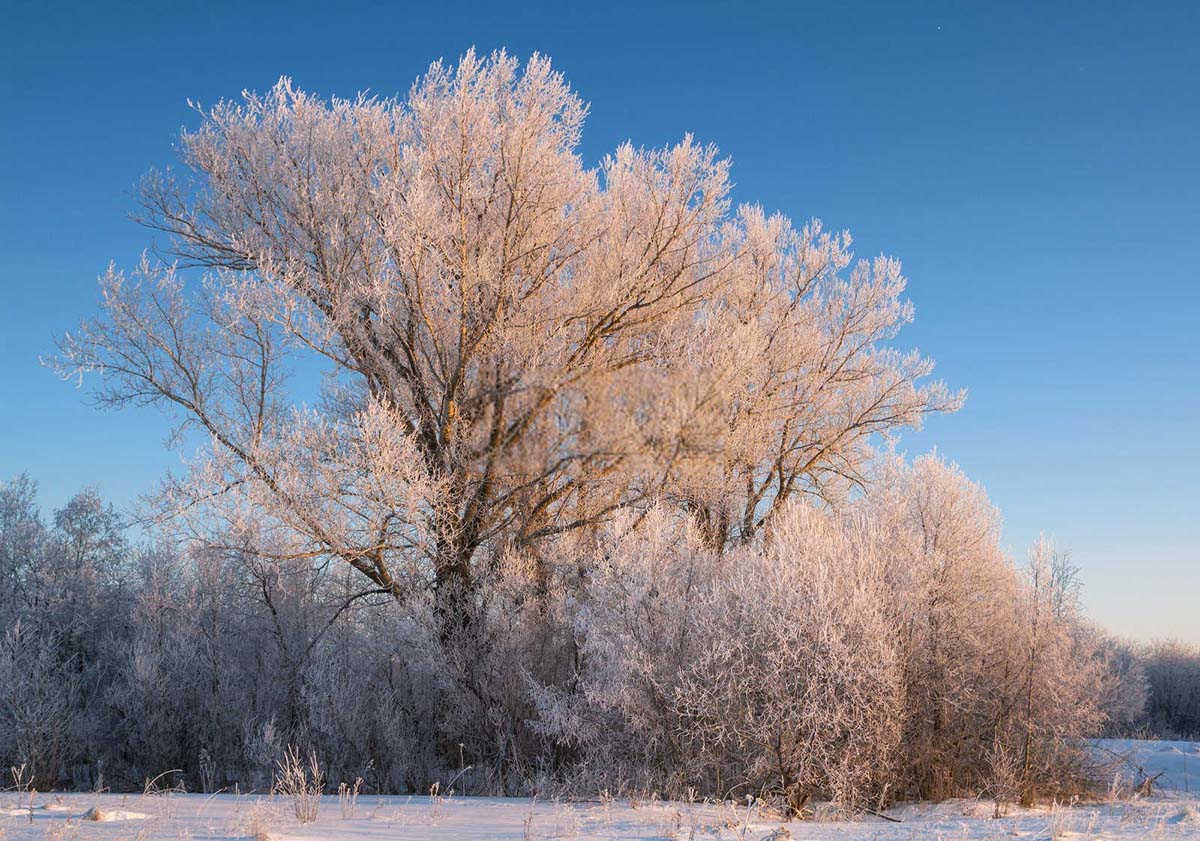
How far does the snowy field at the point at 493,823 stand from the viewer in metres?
6.10

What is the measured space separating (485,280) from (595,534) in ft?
13.9

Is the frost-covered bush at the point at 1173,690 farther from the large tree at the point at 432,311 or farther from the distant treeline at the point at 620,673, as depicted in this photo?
the large tree at the point at 432,311

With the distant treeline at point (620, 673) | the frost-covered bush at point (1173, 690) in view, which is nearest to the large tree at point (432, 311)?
the distant treeline at point (620, 673)

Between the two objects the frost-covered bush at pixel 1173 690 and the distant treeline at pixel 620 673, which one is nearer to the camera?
the distant treeline at pixel 620 673

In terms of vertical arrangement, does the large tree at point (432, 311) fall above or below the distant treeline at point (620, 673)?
above

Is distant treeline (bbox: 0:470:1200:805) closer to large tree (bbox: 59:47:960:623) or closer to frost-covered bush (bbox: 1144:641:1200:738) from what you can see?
large tree (bbox: 59:47:960:623)

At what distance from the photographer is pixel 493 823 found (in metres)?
7.04

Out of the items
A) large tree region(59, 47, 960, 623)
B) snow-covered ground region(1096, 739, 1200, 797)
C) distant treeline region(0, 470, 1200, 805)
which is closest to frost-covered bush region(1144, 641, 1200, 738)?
snow-covered ground region(1096, 739, 1200, 797)

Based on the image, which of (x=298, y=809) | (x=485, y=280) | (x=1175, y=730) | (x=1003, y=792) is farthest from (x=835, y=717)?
(x=1175, y=730)

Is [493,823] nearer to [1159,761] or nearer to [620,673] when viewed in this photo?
[620,673]

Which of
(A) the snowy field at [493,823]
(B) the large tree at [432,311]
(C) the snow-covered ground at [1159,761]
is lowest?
(C) the snow-covered ground at [1159,761]

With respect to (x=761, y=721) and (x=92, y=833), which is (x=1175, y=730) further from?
(x=92, y=833)

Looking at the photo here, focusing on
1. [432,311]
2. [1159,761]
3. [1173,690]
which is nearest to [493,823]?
[432,311]

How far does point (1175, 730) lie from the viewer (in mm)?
29000
